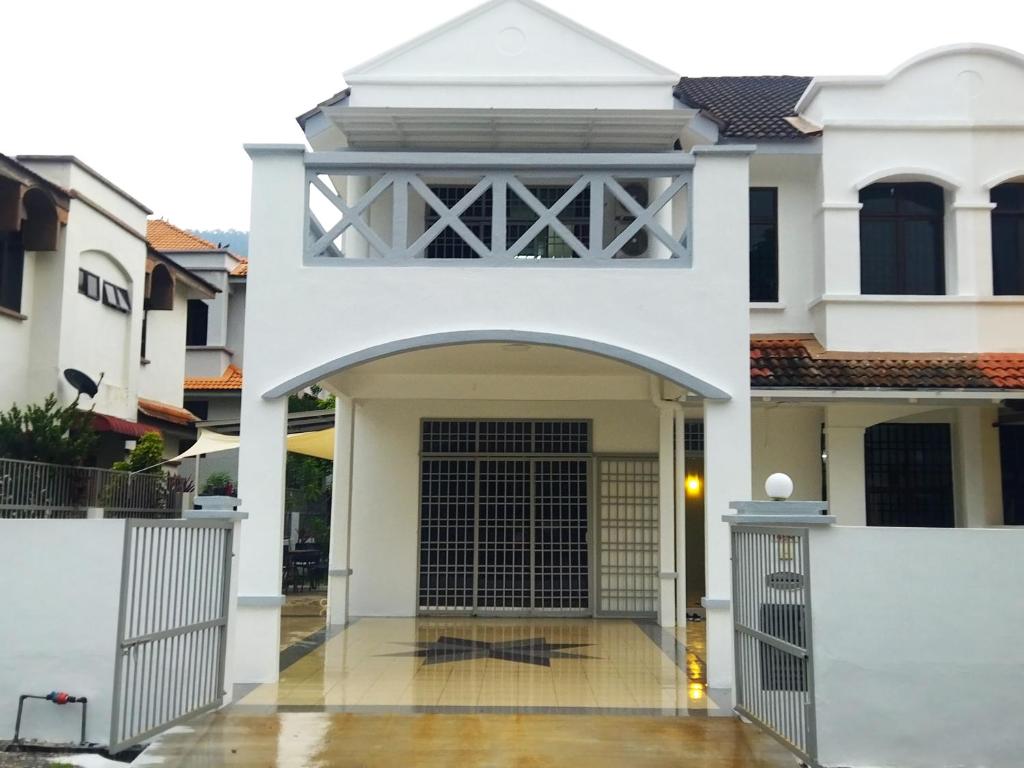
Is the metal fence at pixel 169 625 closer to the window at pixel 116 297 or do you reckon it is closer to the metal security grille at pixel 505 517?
the metal security grille at pixel 505 517

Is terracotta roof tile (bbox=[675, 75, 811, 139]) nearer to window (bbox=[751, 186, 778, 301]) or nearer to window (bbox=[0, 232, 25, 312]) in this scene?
window (bbox=[751, 186, 778, 301])

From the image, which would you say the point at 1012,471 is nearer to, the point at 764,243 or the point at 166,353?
the point at 764,243

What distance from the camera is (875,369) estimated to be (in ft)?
41.1

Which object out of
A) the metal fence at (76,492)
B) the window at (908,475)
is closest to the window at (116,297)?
the metal fence at (76,492)

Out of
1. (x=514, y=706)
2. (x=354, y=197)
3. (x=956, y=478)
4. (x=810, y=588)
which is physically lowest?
(x=514, y=706)

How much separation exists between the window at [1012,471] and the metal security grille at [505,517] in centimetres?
536

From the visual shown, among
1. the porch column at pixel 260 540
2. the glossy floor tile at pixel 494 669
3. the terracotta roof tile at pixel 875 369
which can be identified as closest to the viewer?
the glossy floor tile at pixel 494 669

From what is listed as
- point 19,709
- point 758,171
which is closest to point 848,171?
point 758,171

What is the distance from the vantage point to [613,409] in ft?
49.5

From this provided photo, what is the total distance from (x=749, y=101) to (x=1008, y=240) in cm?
403

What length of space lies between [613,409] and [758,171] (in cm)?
375

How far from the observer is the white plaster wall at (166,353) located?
20.7 metres

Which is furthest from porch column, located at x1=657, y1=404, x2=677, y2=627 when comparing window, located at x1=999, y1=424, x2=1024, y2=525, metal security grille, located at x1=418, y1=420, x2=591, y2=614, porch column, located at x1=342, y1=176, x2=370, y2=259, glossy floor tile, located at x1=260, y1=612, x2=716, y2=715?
porch column, located at x1=342, y1=176, x2=370, y2=259

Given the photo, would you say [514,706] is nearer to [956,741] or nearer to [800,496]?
[956,741]
